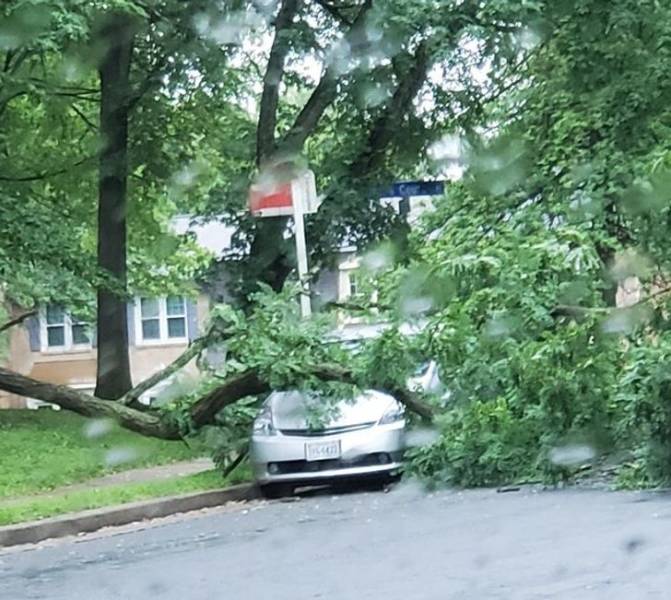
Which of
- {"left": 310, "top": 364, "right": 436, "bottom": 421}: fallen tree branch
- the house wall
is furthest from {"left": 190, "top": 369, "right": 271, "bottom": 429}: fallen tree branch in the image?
the house wall

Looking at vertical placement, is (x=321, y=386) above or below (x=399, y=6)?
below

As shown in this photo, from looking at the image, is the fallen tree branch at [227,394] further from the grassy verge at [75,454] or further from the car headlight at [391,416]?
the car headlight at [391,416]

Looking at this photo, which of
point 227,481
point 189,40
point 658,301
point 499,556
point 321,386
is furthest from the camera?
point 189,40

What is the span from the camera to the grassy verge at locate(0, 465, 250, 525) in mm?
11305

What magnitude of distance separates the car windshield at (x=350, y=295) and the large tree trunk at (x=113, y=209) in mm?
53

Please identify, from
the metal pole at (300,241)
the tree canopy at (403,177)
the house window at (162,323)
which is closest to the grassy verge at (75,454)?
the tree canopy at (403,177)

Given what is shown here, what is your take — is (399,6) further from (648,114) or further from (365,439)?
(365,439)

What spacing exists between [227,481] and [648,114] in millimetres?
5346

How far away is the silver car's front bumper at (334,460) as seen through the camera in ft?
42.8

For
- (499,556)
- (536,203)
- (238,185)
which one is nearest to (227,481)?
(536,203)

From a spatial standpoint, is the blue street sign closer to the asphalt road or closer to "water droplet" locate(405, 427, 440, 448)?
"water droplet" locate(405, 427, 440, 448)

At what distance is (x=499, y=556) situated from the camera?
764 centimetres

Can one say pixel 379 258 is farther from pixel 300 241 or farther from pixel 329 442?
pixel 329 442

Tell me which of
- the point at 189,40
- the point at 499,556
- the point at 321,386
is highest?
the point at 189,40
